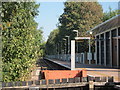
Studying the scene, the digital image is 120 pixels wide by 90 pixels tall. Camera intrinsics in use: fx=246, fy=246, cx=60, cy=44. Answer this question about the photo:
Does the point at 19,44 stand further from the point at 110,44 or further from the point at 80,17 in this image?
the point at 80,17

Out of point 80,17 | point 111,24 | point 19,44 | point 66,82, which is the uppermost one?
point 80,17

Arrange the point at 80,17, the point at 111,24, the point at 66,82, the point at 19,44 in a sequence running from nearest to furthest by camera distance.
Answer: the point at 19,44 < the point at 66,82 < the point at 111,24 < the point at 80,17

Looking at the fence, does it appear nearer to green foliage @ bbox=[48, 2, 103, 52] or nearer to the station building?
the station building

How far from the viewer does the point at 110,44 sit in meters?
35.9

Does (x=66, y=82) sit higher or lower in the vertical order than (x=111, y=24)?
lower

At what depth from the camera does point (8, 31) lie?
429 inches

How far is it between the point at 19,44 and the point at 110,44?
86.2ft

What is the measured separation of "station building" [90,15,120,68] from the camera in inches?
1298

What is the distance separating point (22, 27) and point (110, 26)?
2633cm

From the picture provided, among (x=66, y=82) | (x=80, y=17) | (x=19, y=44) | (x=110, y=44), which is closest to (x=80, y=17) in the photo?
(x=80, y=17)

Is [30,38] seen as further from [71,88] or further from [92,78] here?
[92,78]

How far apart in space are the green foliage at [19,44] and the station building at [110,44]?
21.7 metres

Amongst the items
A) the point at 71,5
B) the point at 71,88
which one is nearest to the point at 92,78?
the point at 71,88

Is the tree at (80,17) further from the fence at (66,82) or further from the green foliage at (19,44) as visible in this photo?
the green foliage at (19,44)
